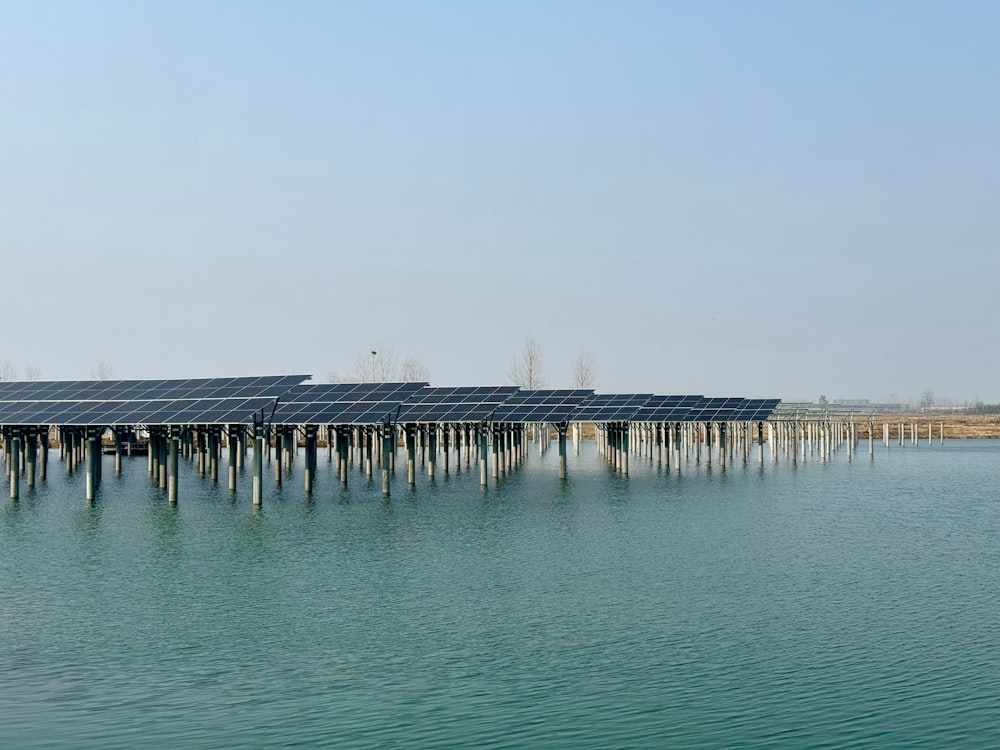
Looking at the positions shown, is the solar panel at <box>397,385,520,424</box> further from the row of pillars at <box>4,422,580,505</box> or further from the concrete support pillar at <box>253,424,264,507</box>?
the concrete support pillar at <box>253,424,264,507</box>

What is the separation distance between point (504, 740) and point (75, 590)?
1440cm

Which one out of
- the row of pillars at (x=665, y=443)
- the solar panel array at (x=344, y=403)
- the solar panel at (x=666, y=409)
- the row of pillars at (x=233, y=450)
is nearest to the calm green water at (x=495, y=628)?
the row of pillars at (x=233, y=450)

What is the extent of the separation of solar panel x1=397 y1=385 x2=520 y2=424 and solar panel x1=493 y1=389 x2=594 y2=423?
41.8 inches

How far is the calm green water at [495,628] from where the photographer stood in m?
15.8

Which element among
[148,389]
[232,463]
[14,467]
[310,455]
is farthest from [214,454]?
[14,467]

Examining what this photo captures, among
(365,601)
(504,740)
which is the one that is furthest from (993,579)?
(504,740)

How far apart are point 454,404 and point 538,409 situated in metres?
6.31

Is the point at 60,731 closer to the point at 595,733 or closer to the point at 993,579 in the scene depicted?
the point at 595,733

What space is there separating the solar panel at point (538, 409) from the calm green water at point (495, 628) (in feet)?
50.1

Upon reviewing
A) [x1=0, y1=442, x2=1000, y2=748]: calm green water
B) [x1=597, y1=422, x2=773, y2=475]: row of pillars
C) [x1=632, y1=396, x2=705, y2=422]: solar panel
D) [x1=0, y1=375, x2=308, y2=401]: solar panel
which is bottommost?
[x1=0, y1=442, x2=1000, y2=748]: calm green water

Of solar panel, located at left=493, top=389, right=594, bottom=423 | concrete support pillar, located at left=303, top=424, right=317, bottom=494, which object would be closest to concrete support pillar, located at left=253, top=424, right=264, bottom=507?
concrete support pillar, located at left=303, top=424, right=317, bottom=494

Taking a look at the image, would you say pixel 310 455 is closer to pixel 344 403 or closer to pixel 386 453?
pixel 344 403

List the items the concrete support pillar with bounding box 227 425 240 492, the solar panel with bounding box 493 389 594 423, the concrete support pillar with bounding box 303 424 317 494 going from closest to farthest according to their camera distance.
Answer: the concrete support pillar with bounding box 227 425 240 492
the concrete support pillar with bounding box 303 424 317 494
the solar panel with bounding box 493 389 594 423

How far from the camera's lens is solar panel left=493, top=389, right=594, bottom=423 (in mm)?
57112
